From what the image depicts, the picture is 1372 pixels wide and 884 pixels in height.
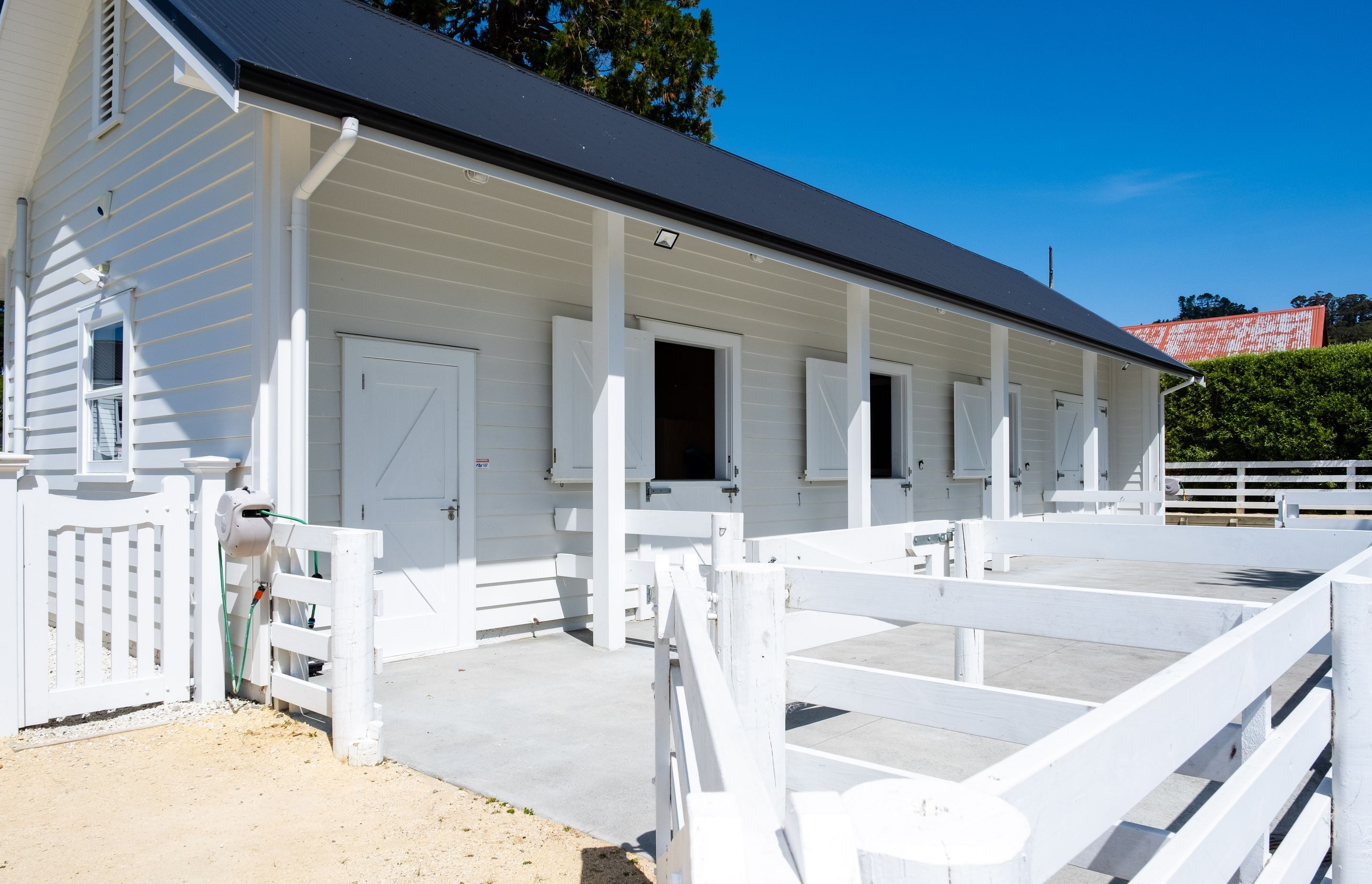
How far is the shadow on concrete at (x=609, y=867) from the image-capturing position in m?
2.70

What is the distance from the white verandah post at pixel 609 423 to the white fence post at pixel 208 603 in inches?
88.5

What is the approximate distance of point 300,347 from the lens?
15.0 feet

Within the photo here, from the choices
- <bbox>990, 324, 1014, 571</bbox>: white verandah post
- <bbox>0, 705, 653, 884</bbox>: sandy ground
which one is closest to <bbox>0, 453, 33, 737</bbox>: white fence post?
<bbox>0, 705, 653, 884</bbox>: sandy ground

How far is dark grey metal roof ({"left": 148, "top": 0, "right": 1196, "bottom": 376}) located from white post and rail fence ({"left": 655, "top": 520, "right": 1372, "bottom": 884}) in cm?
287

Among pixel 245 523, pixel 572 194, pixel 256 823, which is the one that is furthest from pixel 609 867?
pixel 572 194

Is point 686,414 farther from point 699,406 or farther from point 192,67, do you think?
point 192,67

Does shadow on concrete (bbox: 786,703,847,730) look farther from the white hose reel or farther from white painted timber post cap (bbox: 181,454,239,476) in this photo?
white painted timber post cap (bbox: 181,454,239,476)

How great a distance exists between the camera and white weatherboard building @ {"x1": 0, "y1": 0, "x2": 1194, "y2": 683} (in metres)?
4.75

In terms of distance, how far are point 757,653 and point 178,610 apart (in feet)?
12.6

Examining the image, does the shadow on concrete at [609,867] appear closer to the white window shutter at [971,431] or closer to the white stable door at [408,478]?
the white stable door at [408,478]

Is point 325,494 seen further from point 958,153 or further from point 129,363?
point 958,153

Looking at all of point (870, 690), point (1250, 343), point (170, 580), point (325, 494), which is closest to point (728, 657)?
point (870, 690)

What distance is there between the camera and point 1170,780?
3.53 metres

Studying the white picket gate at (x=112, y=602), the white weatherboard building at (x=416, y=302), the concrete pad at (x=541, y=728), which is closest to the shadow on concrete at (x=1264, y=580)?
the white weatherboard building at (x=416, y=302)
